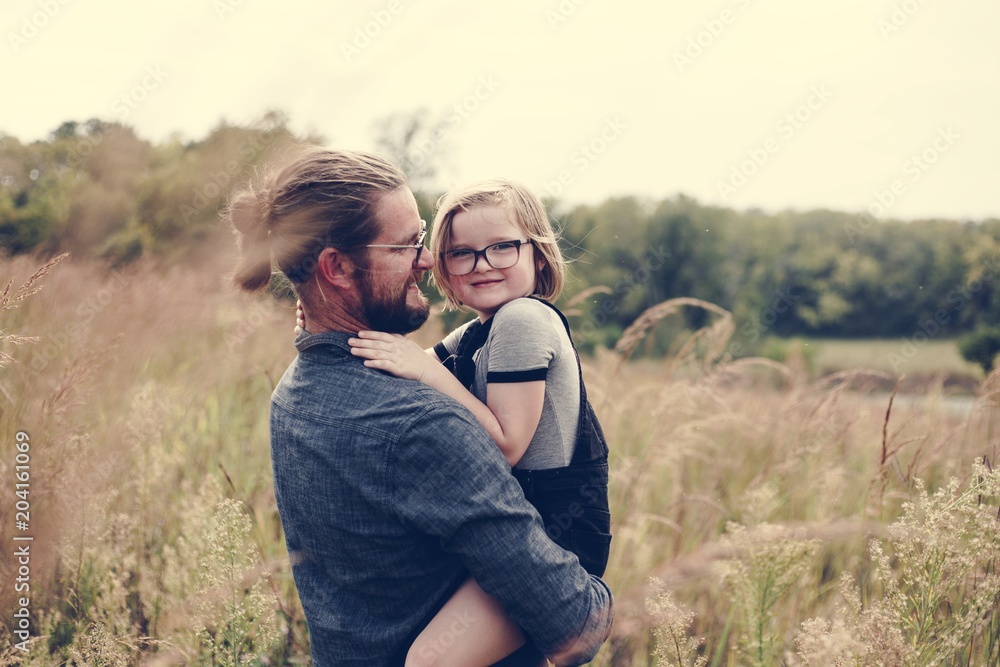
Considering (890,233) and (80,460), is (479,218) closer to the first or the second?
(80,460)

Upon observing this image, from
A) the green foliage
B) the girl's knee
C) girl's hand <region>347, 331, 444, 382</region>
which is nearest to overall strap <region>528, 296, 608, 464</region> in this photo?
girl's hand <region>347, 331, 444, 382</region>

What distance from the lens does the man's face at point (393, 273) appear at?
1.67 meters

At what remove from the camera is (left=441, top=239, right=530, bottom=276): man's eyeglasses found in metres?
2.04

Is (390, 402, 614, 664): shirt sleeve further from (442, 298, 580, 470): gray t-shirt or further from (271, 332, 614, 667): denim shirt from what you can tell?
(442, 298, 580, 470): gray t-shirt

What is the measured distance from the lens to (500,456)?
4.88 ft

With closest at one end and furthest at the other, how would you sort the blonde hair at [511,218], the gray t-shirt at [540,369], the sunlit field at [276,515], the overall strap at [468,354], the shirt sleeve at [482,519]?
1. the shirt sleeve at [482,519]
2. the gray t-shirt at [540,369]
3. the sunlit field at [276,515]
4. the overall strap at [468,354]
5. the blonde hair at [511,218]

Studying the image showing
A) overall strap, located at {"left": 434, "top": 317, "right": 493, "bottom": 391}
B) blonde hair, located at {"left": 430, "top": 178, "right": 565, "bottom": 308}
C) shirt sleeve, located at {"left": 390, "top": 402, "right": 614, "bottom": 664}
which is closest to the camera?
shirt sleeve, located at {"left": 390, "top": 402, "right": 614, "bottom": 664}

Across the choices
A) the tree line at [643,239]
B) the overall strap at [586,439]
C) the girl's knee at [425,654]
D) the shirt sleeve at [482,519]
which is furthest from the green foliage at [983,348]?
the girl's knee at [425,654]

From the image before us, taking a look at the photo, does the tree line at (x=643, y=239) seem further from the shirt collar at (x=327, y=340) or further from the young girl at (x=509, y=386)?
the shirt collar at (x=327, y=340)

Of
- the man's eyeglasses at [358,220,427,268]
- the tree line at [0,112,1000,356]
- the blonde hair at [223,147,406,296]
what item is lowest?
the tree line at [0,112,1000,356]

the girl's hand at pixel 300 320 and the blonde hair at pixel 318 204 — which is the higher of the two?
the blonde hair at pixel 318 204

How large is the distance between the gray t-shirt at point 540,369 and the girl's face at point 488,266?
8.3 inches

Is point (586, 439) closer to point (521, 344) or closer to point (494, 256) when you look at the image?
point (521, 344)

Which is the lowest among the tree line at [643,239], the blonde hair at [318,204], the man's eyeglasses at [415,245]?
the tree line at [643,239]
